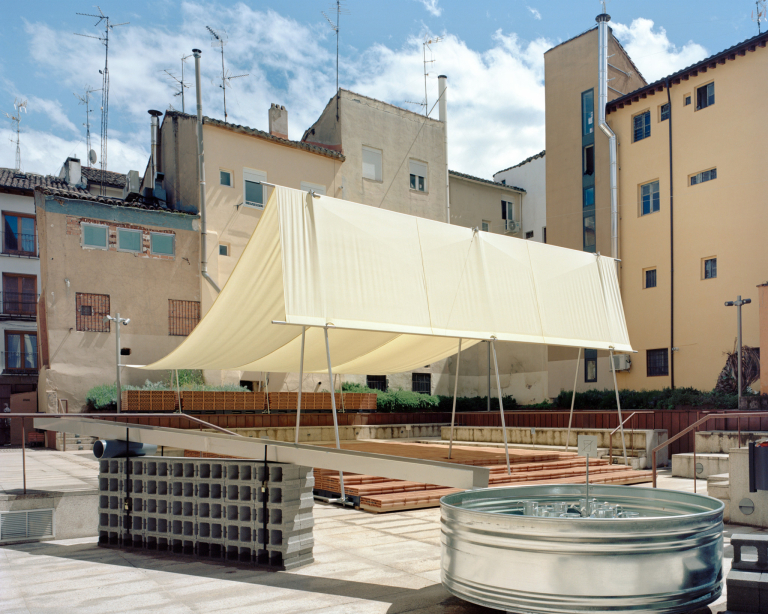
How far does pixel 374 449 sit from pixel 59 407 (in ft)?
38.8

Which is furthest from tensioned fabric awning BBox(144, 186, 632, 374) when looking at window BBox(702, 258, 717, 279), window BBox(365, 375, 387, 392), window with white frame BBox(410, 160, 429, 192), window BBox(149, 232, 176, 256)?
window with white frame BBox(410, 160, 429, 192)

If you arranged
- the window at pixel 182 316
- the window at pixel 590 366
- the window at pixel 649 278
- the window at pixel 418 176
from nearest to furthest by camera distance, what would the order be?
the window at pixel 182 316
the window at pixel 649 278
the window at pixel 590 366
the window at pixel 418 176

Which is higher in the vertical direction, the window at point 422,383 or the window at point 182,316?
the window at point 182,316

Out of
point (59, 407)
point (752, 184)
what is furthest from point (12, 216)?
point (752, 184)

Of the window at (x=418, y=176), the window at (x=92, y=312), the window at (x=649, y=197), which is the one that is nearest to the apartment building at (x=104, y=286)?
the window at (x=92, y=312)

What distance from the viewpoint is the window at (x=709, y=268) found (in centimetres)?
2162

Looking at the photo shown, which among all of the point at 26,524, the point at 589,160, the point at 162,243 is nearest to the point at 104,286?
the point at 162,243

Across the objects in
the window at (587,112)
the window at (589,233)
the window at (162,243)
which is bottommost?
the window at (162,243)

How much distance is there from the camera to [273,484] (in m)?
6.12

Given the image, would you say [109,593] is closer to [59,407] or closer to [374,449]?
[374,449]

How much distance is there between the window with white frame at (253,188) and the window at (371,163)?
15.7 ft

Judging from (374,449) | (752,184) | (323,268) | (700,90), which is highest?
(700,90)

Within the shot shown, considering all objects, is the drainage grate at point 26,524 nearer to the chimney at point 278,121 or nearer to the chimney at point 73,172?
the chimney at point 278,121

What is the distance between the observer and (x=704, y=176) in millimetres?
22172
